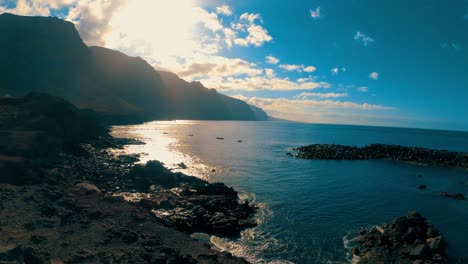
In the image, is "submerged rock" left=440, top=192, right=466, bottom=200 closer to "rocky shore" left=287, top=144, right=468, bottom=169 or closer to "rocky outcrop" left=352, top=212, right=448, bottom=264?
"rocky outcrop" left=352, top=212, right=448, bottom=264

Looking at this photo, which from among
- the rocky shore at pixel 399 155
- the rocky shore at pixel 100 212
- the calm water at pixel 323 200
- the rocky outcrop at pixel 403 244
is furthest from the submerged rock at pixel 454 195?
the rocky shore at pixel 399 155

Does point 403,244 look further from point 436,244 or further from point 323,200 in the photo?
point 323,200

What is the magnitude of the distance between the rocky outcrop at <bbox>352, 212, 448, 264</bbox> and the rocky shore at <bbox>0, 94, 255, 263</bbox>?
1120cm

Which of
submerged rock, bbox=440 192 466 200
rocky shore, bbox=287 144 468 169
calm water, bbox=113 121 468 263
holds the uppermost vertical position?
rocky shore, bbox=287 144 468 169

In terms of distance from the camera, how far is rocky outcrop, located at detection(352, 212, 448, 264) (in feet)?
73.4

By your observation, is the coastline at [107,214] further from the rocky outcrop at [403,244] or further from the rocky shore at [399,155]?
the rocky shore at [399,155]

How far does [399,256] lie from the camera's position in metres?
22.9

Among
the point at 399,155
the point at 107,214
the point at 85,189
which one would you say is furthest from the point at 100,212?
the point at 399,155

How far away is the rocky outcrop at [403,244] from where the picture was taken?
2236 centimetres

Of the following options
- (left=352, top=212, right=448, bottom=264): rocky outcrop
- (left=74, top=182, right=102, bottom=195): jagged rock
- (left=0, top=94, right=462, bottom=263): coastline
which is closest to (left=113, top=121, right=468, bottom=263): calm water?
(left=352, top=212, right=448, bottom=264): rocky outcrop

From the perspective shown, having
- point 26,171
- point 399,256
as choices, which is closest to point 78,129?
point 26,171

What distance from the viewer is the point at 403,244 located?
964 inches

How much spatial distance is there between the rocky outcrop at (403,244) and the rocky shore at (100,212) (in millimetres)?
11197

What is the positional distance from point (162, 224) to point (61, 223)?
8.63 meters
